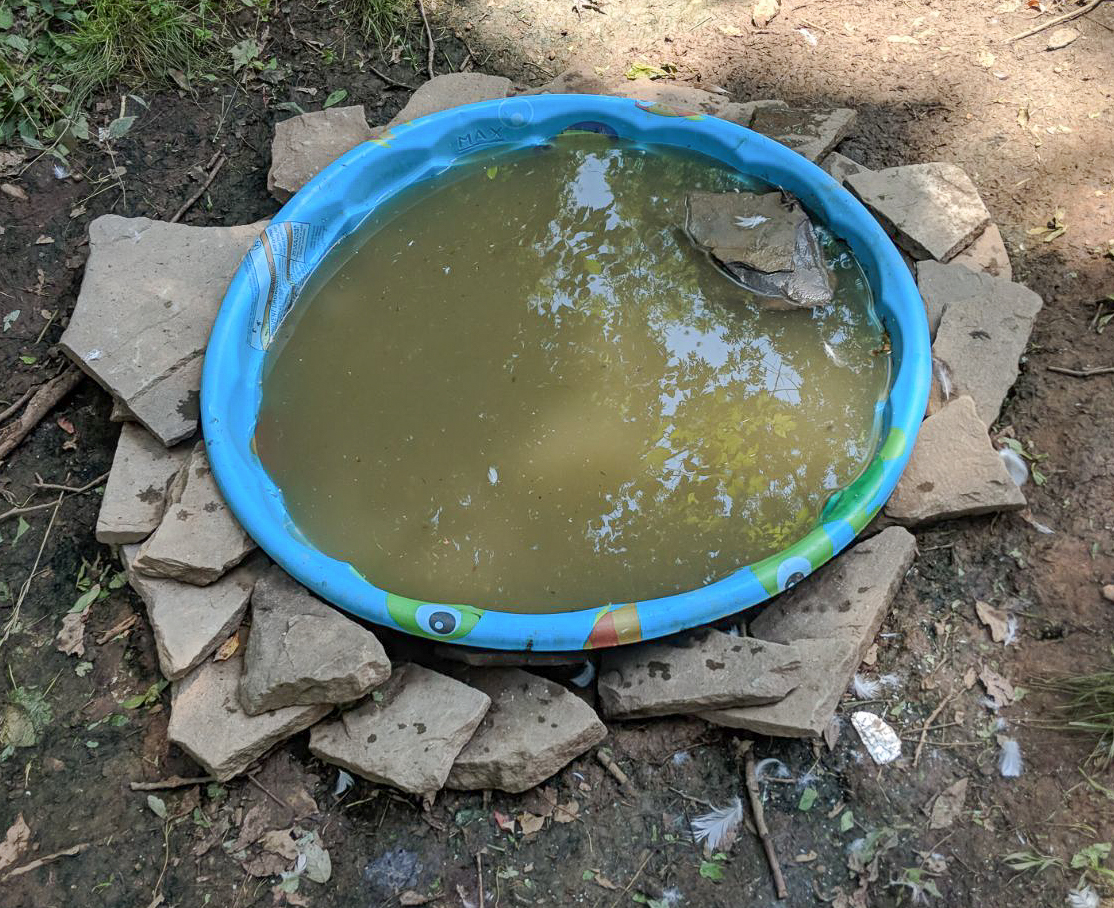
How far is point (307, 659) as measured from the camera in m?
2.06

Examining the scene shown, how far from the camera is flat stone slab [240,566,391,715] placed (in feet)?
6.66

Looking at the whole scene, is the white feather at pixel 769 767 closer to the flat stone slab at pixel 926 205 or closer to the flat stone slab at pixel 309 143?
the flat stone slab at pixel 926 205

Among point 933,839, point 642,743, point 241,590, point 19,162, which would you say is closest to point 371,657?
point 241,590

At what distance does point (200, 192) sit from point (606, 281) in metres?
1.55

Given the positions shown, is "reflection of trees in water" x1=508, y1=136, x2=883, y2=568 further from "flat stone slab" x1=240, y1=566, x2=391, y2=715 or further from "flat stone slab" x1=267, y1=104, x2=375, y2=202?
"flat stone slab" x1=267, y1=104, x2=375, y2=202

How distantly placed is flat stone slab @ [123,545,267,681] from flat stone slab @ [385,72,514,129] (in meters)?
1.79

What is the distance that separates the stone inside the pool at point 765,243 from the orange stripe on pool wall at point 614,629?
115 cm

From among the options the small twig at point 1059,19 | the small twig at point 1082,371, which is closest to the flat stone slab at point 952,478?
the small twig at point 1082,371

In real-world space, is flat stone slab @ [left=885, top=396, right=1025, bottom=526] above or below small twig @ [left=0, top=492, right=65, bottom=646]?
above

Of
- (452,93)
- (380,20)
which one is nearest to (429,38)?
(380,20)

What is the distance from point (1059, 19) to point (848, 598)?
2.63 meters

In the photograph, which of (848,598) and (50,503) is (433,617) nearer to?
(848,598)

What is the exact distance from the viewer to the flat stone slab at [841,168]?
9.77ft

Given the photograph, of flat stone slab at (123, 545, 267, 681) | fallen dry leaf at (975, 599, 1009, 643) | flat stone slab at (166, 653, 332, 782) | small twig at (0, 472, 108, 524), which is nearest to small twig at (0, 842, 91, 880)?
flat stone slab at (166, 653, 332, 782)
